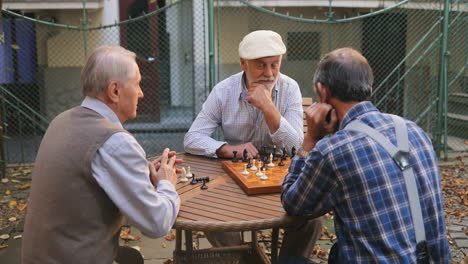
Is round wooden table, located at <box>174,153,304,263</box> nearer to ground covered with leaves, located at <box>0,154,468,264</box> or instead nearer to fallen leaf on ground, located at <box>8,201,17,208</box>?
ground covered with leaves, located at <box>0,154,468,264</box>

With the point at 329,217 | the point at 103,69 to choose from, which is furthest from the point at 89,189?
the point at 329,217

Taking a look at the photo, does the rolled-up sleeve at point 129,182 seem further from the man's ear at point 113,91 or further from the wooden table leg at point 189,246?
the wooden table leg at point 189,246

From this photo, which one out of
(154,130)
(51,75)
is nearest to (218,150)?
(154,130)

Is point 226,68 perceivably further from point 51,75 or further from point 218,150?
point 218,150

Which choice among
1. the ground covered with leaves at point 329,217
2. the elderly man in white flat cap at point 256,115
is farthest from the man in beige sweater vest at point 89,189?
the ground covered with leaves at point 329,217

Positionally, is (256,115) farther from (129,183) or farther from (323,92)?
(129,183)

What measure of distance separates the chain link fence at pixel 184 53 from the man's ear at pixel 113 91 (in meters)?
A: 6.55

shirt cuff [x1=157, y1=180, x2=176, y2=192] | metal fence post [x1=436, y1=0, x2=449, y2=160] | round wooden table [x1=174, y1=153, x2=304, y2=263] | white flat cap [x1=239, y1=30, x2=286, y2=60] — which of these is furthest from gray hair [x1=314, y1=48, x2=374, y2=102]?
metal fence post [x1=436, y1=0, x2=449, y2=160]

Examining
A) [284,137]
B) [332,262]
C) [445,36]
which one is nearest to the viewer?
[332,262]

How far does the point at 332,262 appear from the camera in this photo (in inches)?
91.4

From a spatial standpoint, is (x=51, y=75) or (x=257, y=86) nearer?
(x=257, y=86)

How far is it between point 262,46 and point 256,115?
1.78 feet

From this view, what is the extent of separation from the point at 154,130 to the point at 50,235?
7.56 metres

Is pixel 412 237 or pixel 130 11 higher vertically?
pixel 130 11
